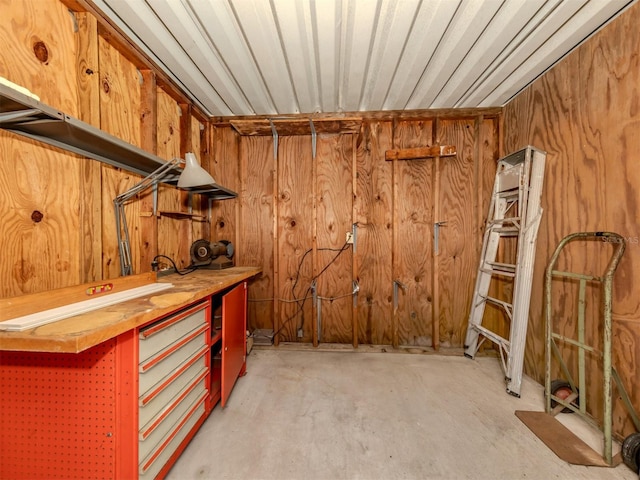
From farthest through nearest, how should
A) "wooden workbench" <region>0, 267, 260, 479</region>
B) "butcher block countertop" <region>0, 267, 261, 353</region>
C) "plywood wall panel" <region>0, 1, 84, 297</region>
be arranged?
1. "plywood wall panel" <region>0, 1, 84, 297</region>
2. "wooden workbench" <region>0, 267, 260, 479</region>
3. "butcher block countertop" <region>0, 267, 261, 353</region>

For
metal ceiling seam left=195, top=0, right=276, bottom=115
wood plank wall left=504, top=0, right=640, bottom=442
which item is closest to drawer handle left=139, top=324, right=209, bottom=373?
metal ceiling seam left=195, top=0, right=276, bottom=115

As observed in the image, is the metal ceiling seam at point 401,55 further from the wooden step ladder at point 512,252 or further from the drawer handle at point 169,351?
the drawer handle at point 169,351

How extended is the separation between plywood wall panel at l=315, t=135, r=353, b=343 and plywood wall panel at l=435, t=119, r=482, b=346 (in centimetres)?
101

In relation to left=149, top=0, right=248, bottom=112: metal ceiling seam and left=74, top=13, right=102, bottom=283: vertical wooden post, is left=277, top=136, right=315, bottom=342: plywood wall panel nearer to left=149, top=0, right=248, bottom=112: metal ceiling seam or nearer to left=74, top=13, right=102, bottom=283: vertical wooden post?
left=149, top=0, right=248, bottom=112: metal ceiling seam

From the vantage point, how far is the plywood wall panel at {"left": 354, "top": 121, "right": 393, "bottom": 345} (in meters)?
2.55

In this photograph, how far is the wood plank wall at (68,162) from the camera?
110cm

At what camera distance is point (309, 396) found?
1755 millimetres

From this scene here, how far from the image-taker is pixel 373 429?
1.46 meters

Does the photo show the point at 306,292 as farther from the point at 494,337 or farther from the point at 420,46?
the point at 420,46

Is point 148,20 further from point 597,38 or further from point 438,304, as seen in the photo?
point 438,304

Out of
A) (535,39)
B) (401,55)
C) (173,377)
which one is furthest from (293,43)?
(173,377)

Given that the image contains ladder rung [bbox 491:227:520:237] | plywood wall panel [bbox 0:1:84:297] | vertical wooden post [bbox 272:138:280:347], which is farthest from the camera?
vertical wooden post [bbox 272:138:280:347]

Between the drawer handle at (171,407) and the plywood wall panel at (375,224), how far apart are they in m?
1.69

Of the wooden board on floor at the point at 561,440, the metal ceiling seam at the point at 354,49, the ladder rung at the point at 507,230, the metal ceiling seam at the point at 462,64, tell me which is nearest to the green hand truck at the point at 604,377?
the wooden board on floor at the point at 561,440
